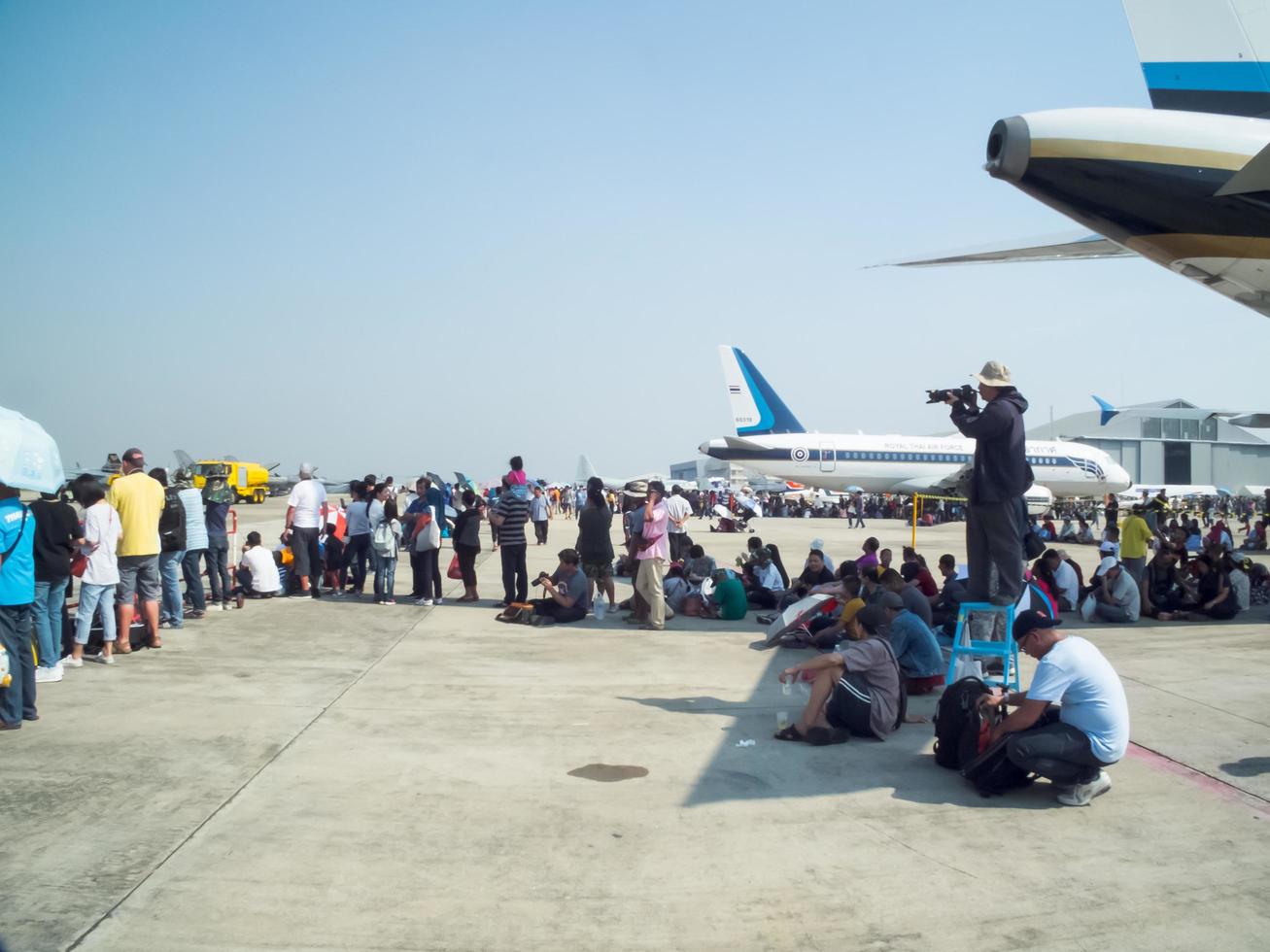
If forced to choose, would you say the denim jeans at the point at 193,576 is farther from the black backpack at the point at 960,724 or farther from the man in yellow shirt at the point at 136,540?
the black backpack at the point at 960,724

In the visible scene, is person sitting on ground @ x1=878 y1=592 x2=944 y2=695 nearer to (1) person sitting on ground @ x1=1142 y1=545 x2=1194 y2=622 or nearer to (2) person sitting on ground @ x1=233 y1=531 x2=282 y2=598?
(1) person sitting on ground @ x1=1142 y1=545 x2=1194 y2=622

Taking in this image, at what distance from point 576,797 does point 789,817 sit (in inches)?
43.3

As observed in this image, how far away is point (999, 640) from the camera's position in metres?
6.63

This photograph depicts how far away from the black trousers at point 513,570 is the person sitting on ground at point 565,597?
27.5 inches

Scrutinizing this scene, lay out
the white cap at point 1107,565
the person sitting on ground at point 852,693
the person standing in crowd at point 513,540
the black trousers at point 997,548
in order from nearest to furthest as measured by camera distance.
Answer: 1. the person sitting on ground at point 852,693
2. the black trousers at point 997,548
3. the white cap at point 1107,565
4. the person standing in crowd at point 513,540

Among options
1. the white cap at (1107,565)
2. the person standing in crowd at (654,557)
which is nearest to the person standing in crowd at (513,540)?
the person standing in crowd at (654,557)

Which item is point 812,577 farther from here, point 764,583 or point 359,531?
point 359,531

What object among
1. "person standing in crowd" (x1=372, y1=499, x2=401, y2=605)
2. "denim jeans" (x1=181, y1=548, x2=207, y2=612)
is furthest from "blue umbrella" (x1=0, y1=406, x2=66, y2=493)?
"person standing in crowd" (x1=372, y1=499, x2=401, y2=605)

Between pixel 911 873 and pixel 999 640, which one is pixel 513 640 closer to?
pixel 999 640

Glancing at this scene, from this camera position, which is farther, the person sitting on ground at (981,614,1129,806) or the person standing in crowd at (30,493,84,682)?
the person standing in crowd at (30,493,84,682)

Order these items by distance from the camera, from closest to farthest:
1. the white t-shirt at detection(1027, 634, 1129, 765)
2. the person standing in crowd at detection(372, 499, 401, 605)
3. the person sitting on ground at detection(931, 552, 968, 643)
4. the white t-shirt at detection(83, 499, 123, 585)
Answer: the white t-shirt at detection(1027, 634, 1129, 765)
the white t-shirt at detection(83, 499, 123, 585)
the person sitting on ground at detection(931, 552, 968, 643)
the person standing in crowd at detection(372, 499, 401, 605)

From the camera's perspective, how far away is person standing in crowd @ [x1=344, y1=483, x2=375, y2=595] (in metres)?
12.5

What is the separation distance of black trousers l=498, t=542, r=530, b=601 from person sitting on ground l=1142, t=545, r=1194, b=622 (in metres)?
7.73

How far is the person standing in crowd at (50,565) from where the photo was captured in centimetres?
679
